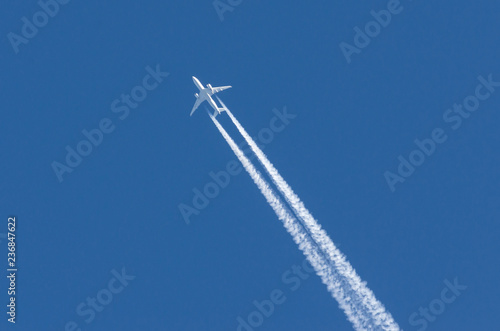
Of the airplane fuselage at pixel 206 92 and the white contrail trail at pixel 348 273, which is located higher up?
the airplane fuselage at pixel 206 92

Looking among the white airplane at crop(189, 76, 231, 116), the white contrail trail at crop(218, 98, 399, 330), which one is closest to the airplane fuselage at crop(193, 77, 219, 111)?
the white airplane at crop(189, 76, 231, 116)

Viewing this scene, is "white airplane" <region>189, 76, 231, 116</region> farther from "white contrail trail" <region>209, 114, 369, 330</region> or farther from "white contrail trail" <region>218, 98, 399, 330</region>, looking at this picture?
"white contrail trail" <region>218, 98, 399, 330</region>

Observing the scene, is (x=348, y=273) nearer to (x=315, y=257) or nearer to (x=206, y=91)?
(x=315, y=257)

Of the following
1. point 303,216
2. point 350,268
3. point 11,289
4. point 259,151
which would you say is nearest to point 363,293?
point 350,268

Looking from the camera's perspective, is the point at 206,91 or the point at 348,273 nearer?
the point at 348,273

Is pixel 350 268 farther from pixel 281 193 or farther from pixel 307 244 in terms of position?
pixel 281 193

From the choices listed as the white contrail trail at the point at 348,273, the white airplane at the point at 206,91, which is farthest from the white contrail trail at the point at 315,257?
the white airplane at the point at 206,91

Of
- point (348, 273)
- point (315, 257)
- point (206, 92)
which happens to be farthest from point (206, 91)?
point (348, 273)

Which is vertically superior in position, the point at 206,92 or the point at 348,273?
the point at 206,92

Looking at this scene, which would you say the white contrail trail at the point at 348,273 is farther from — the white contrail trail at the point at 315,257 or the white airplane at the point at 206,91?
the white airplane at the point at 206,91
